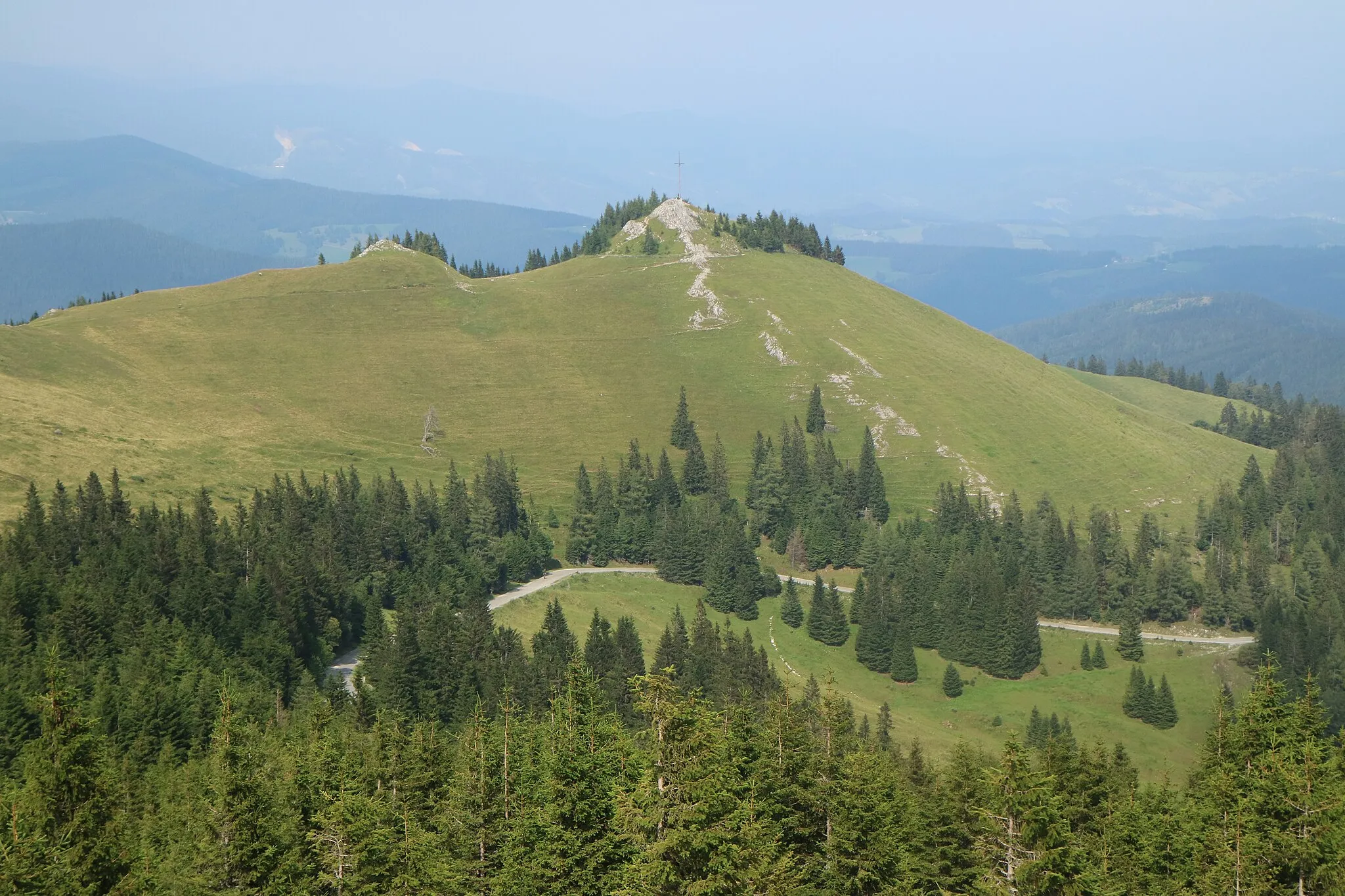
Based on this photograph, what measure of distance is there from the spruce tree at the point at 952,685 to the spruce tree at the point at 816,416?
61912 millimetres

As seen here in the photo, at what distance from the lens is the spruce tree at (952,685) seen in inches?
5162

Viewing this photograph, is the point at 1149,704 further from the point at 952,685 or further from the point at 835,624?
the point at 835,624

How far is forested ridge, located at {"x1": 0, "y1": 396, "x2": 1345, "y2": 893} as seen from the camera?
38.8m

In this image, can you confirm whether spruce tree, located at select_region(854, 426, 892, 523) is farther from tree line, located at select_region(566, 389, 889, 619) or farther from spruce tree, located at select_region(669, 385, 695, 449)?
spruce tree, located at select_region(669, 385, 695, 449)

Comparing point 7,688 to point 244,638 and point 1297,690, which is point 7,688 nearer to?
point 244,638

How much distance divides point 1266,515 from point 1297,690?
5073 cm

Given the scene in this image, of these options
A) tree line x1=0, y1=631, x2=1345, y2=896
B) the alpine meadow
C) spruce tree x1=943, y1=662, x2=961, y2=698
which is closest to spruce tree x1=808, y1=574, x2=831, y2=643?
the alpine meadow

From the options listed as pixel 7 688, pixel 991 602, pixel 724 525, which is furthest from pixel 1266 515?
pixel 7 688

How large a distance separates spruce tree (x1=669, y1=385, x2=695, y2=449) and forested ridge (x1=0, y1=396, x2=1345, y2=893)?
7904 millimetres

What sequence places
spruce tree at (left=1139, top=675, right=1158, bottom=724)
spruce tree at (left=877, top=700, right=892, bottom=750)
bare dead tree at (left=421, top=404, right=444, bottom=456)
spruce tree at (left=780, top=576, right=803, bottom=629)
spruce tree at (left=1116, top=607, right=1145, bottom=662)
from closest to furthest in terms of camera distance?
spruce tree at (left=877, top=700, right=892, bottom=750) < spruce tree at (left=1139, top=675, right=1158, bottom=724) < spruce tree at (left=1116, top=607, right=1145, bottom=662) < spruce tree at (left=780, top=576, right=803, bottom=629) < bare dead tree at (left=421, top=404, right=444, bottom=456)

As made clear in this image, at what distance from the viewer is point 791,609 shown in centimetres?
14238

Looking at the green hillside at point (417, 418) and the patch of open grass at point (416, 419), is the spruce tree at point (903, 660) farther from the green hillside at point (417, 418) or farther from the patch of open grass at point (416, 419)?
the patch of open grass at point (416, 419)

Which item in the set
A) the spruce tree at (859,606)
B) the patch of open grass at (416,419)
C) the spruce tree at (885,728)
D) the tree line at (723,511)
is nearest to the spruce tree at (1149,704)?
the spruce tree at (859,606)

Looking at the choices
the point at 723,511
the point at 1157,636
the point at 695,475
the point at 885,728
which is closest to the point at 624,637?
the point at 885,728
